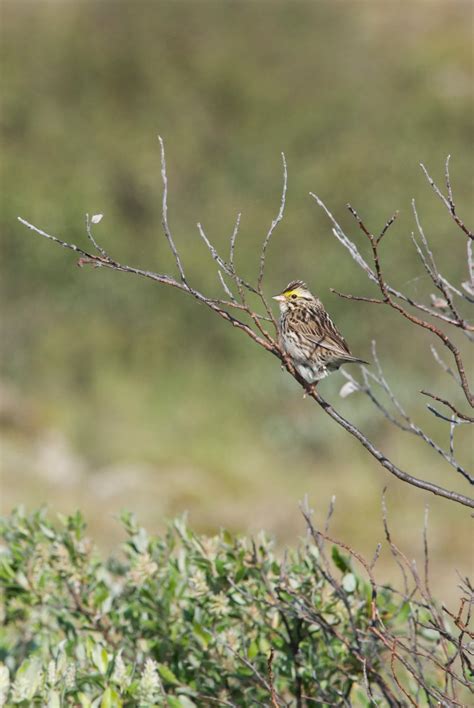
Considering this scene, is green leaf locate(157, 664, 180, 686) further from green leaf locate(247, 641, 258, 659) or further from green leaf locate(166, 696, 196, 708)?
green leaf locate(247, 641, 258, 659)

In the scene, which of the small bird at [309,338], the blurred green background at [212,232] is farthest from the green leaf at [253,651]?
the blurred green background at [212,232]

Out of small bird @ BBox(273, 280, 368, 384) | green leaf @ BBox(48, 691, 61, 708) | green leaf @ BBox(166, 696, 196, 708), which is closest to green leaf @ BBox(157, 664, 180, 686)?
green leaf @ BBox(166, 696, 196, 708)

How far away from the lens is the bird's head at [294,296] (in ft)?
15.1

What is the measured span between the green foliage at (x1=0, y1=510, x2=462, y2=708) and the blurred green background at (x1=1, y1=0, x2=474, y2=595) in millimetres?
6545

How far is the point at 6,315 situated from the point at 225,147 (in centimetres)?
731

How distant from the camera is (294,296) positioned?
15.3ft

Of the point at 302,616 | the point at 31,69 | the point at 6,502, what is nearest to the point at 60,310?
the point at 6,502

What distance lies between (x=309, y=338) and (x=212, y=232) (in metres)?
14.1

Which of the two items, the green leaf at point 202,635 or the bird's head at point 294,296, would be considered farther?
the bird's head at point 294,296

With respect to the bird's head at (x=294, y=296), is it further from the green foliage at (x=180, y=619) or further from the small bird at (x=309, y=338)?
the green foliage at (x=180, y=619)

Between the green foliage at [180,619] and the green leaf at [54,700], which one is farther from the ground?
the green foliage at [180,619]

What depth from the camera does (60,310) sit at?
56.1 ft

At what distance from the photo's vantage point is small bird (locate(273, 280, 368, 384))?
4.22 m

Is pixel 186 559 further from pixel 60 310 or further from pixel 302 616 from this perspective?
pixel 60 310
